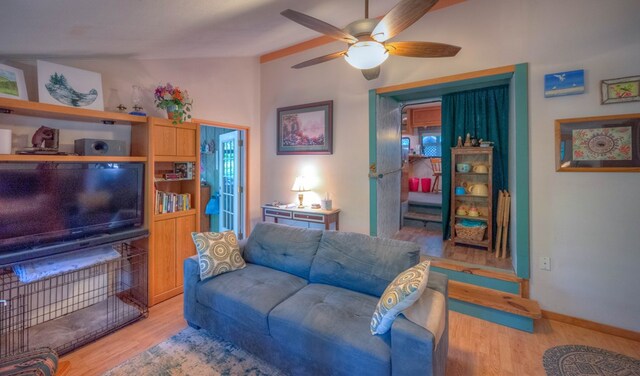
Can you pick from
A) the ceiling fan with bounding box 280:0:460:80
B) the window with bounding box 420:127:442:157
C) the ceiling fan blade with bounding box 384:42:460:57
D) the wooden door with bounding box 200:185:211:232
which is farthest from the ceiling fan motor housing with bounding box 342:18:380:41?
the window with bounding box 420:127:442:157

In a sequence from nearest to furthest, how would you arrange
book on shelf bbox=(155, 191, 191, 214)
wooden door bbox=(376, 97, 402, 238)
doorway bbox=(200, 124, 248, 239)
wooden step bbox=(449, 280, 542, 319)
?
1. wooden step bbox=(449, 280, 542, 319)
2. book on shelf bbox=(155, 191, 191, 214)
3. wooden door bbox=(376, 97, 402, 238)
4. doorway bbox=(200, 124, 248, 239)

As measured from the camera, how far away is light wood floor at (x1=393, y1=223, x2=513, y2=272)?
9.80 feet

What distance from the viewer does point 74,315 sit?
2520mm

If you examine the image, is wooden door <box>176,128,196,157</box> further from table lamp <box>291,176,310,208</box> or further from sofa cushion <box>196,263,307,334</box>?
sofa cushion <box>196,263,307,334</box>

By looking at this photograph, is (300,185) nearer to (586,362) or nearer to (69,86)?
(69,86)

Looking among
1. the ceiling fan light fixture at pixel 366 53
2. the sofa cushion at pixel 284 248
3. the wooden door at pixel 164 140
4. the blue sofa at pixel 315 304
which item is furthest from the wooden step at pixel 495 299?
the wooden door at pixel 164 140

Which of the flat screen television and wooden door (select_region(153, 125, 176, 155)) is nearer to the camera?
the flat screen television

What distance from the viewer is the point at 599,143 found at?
7.56 ft

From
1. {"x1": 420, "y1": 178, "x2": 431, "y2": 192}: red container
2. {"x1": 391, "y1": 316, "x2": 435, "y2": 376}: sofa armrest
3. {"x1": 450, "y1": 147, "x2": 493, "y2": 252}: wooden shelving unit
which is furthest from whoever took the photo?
{"x1": 420, "y1": 178, "x2": 431, "y2": 192}: red container

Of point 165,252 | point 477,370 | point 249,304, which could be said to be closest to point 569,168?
point 477,370

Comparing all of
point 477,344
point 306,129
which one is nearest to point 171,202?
point 306,129

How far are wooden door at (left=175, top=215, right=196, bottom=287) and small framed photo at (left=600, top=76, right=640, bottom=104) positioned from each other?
411 centimetres

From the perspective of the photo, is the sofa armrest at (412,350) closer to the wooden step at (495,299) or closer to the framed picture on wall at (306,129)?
the wooden step at (495,299)

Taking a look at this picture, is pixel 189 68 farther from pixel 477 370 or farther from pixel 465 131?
pixel 477 370
